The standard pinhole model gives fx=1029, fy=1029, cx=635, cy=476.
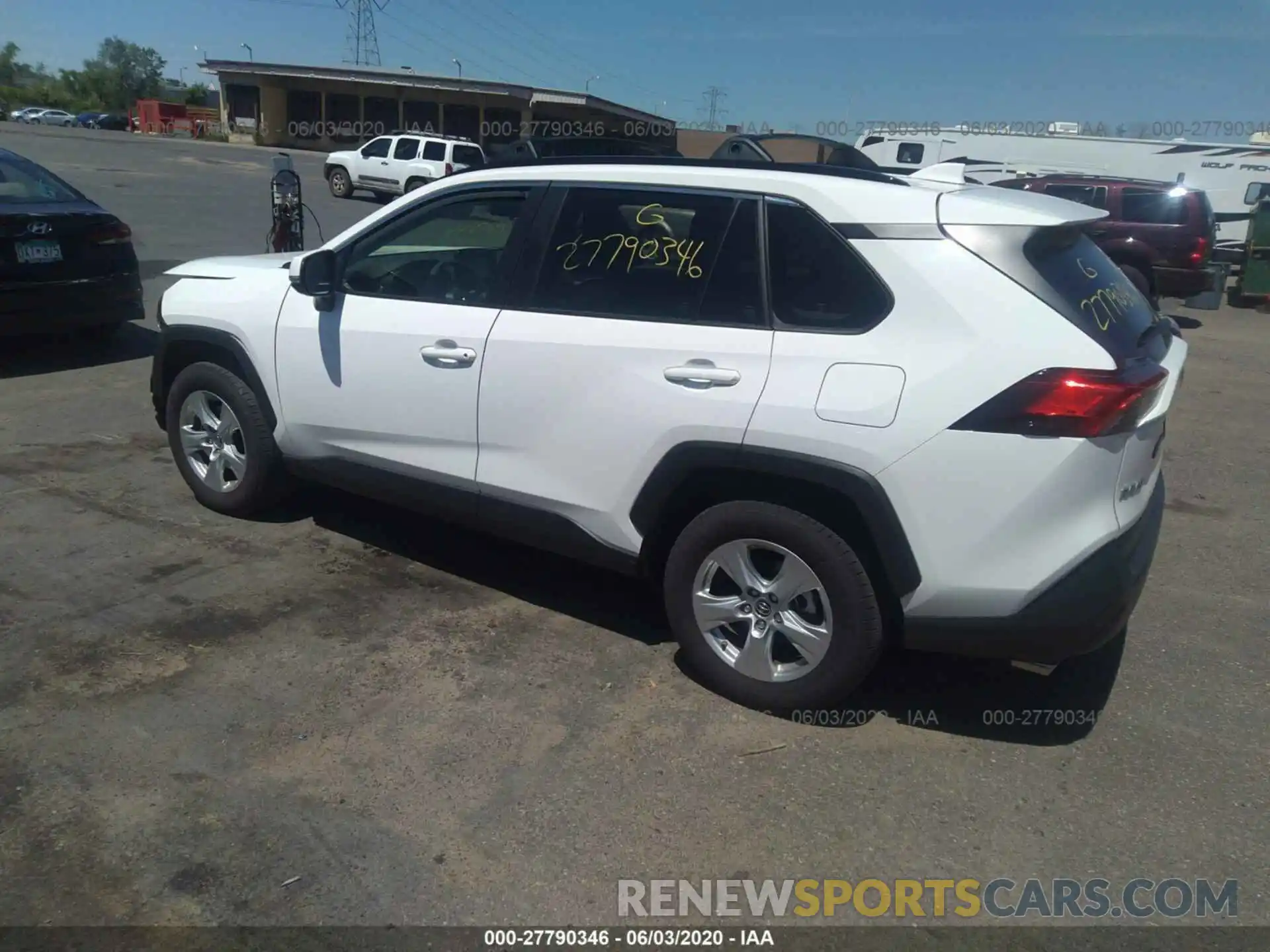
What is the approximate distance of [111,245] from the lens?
26.3ft

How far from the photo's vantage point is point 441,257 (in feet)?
15.2

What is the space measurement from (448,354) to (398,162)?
1046 inches

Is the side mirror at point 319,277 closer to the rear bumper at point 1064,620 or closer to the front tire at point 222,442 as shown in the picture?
the front tire at point 222,442

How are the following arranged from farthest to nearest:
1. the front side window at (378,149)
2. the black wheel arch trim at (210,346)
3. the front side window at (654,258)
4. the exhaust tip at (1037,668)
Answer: the front side window at (378,149)
the black wheel arch trim at (210,346)
the exhaust tip at (1037,668)
the front side window at (654,258)

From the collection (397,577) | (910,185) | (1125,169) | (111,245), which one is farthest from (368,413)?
(1125,169)

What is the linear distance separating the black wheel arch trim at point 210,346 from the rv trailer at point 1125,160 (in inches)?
738

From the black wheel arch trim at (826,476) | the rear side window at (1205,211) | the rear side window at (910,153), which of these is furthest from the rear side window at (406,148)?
the black wheel arch trim at (826,476)

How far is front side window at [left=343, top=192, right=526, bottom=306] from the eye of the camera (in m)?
4.20

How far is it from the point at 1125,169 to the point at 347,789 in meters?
24.1

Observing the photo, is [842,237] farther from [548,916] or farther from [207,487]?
[207,487]

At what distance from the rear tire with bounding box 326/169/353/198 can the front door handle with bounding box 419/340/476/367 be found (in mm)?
27431

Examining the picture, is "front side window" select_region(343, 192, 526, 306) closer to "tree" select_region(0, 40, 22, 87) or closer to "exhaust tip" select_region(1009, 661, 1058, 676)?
"exhaust tip" select_region(1009, 661, 1058, 676)

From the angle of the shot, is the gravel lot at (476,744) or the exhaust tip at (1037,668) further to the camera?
the exhaust tip at (1037,668)

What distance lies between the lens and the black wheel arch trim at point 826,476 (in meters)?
3.25
